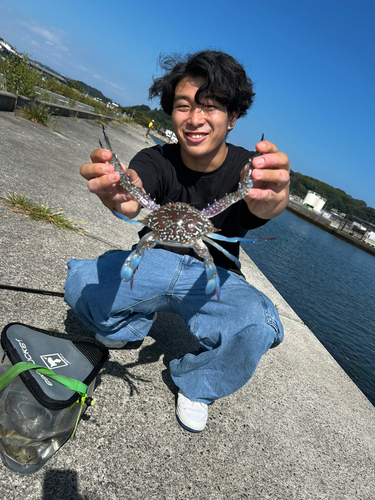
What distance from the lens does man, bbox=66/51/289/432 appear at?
2535mm

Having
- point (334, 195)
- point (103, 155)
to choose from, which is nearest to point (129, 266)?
point (103, 155)

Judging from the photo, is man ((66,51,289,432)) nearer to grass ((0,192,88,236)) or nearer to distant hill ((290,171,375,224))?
grass ((0,192,88,236))

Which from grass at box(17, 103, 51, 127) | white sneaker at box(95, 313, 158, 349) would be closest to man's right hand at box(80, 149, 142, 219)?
white sneaker at box(95, 313, 158, 349)

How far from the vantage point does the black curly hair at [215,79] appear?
290cm

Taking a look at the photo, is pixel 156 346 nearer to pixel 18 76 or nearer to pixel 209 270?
pixel 209 270

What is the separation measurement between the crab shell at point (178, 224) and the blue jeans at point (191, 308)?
2.26ft

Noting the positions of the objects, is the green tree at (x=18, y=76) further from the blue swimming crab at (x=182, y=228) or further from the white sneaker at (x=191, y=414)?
the white sneaker at (x=191, y=414)

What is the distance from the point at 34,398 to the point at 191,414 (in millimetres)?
1316

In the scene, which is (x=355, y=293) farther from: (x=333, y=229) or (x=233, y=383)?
(x=333, y=229)

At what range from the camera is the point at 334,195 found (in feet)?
456

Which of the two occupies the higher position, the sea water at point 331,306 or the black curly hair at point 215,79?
the black curly hair at point 215,79

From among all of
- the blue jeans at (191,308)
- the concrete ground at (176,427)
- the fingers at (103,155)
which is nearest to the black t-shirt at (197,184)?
the blue jeans at (191,308)

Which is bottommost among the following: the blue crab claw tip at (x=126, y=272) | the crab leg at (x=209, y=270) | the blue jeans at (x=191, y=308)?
the blue jeans at (x=191, y=308)

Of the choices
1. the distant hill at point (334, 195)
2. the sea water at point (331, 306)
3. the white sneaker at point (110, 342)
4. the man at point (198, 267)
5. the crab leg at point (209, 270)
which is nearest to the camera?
the crab leg at point (209, 270)
